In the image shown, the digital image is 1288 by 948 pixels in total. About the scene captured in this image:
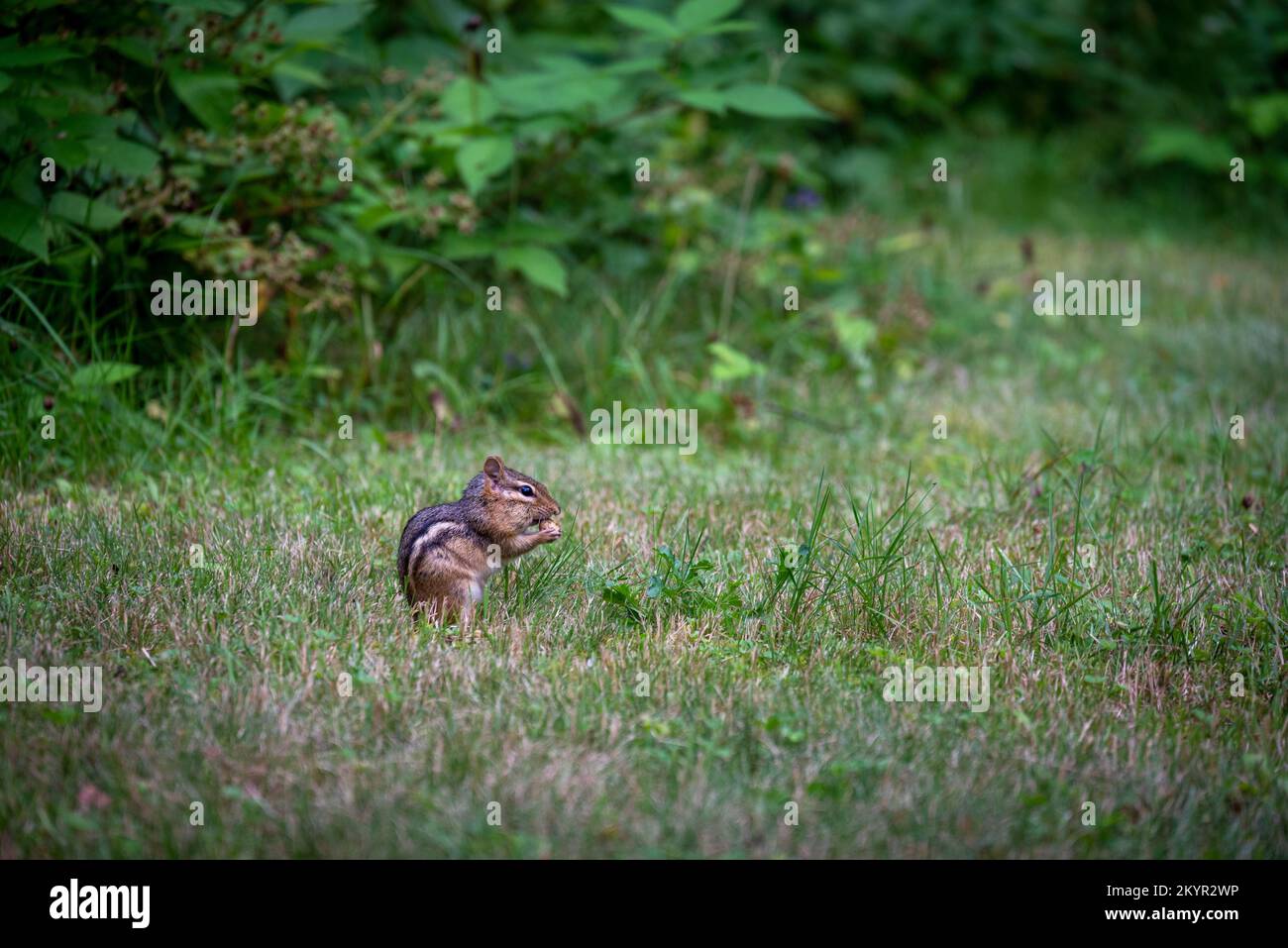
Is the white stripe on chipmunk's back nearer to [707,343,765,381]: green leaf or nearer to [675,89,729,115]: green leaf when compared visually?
[707,343,765,381]: green leaf

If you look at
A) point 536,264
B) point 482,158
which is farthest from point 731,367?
point 482,158

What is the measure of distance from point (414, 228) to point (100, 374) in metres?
1.67

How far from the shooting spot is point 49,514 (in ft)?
15.6

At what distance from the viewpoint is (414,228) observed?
20.7 ft

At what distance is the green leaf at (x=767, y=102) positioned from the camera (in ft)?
20.8

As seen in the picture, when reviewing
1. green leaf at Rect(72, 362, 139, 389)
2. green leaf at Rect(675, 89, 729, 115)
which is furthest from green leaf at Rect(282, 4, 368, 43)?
green leaf at Rect(72, 362, 139, 389)

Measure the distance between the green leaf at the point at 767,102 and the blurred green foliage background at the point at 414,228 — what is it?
2 cm

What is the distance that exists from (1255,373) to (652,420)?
370 centimetres

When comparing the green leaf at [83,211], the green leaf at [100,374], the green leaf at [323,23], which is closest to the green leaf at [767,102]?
the green leaf at [323,23]

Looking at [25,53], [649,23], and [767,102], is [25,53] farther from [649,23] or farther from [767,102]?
[767,102]

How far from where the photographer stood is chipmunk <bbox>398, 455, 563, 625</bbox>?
418cm

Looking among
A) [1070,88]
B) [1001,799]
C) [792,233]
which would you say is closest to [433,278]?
[792,233]
